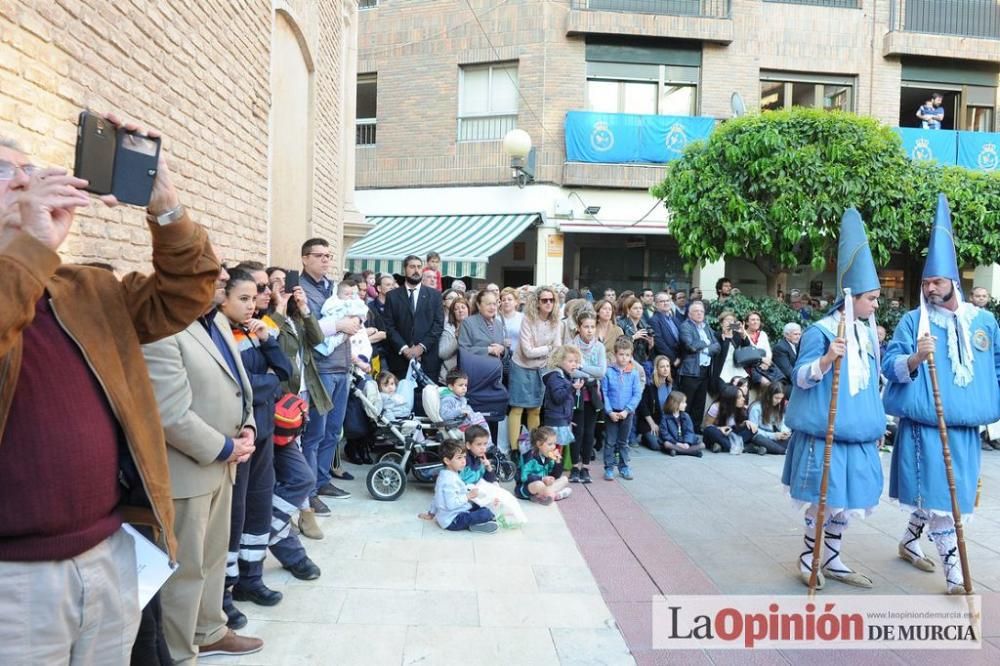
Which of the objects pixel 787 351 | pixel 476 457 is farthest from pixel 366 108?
pixel 476 457

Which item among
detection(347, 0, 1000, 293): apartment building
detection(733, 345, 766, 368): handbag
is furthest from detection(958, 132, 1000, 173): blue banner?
detection(733, 345, 766, 368): handbag

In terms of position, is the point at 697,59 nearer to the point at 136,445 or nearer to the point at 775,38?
the point at 775,38

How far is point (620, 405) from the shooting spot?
8.26 m

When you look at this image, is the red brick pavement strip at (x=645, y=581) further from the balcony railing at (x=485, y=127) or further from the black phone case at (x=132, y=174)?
the balcony railing at (x=485, y=127)

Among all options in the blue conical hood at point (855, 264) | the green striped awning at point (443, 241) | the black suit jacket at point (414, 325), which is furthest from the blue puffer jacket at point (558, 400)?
the green striped awning at point (443, 241)

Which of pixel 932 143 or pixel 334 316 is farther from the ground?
pixel 932 143

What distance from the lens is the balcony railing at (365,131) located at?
741 inches

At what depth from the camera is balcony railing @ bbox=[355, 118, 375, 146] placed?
18.8 m

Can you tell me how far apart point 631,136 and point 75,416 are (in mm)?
15973

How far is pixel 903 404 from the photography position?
513 centimetres

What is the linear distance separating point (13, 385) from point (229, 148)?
17.5 ft

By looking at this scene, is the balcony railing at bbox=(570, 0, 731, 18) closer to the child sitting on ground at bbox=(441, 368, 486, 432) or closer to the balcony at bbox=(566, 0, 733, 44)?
the balcony at bbox=(566, 0, 733, 44)

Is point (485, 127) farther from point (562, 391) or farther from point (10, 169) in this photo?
point (10, 169)

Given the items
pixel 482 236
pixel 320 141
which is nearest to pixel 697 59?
pixel 482 236
